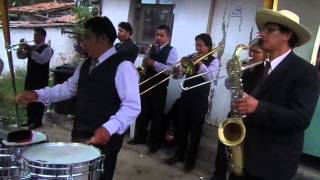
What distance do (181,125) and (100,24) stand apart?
2983 mm

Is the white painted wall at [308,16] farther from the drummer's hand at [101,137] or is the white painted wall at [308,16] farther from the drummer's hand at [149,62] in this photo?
the drummer's hand at [101,137]

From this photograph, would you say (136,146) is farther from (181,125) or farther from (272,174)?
(272,174)

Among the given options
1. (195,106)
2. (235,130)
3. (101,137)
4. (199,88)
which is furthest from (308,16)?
(101,137)

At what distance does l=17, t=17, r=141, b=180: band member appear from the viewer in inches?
140

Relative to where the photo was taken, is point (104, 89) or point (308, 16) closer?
point (104, 89)

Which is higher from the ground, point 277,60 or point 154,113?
point 277,60

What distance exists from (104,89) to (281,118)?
140 cm

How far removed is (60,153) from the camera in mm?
3111

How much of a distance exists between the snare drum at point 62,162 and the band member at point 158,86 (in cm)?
367

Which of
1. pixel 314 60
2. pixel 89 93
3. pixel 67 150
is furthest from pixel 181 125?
pixel 67 150

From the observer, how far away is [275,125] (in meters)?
2.94

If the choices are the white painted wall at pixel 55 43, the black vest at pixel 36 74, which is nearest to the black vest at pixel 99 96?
the black vest at pixel 36 74

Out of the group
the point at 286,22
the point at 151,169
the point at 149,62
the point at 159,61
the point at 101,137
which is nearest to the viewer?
the point at 286,22

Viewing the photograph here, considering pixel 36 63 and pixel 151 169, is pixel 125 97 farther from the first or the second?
pixel 36 63
